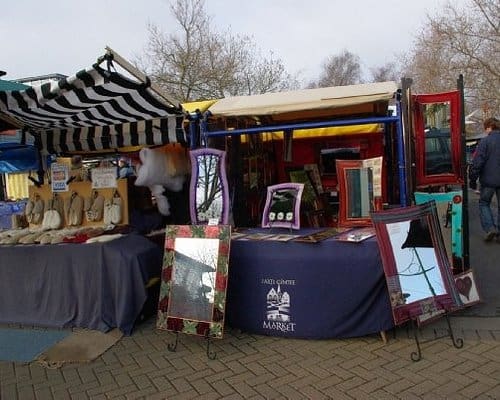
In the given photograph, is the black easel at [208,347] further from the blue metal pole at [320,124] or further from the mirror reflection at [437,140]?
the mirror reflection at [437,140]

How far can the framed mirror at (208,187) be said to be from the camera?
4410 millimetres

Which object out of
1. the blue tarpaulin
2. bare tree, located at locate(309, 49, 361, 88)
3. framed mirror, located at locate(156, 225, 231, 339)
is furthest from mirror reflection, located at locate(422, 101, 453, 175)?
bare tree, located at locate(309, 49, 361, 88)

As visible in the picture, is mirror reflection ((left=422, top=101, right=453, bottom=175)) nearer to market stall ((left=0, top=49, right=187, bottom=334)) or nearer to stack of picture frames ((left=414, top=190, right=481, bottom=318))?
stack of picture frames ((left=414, top=190, right=481, bottom=318))

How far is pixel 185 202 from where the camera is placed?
542cm

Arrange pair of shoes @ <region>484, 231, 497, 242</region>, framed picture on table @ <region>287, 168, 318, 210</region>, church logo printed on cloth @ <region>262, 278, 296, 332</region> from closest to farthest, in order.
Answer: church logo printed on cloth @ <region>262, 278, 296, 332</region>, framed picture on table @ <region>287, 168, 318, 210</region>, pair of shoes @ <region>484, 231, 497, 242</region>

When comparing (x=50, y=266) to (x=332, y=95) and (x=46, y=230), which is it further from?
(x=332, y=95)

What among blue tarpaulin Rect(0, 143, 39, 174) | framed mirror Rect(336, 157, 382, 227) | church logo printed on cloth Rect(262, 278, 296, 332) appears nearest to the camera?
church logo printed on cloth Rect(262, 278, 296, 332)

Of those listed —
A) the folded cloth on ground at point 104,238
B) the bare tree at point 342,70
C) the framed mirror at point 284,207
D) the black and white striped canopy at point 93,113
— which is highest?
the bare tree at point 342,70

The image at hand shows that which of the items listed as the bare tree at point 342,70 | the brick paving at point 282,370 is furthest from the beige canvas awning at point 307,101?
the bare tree at point 342,70

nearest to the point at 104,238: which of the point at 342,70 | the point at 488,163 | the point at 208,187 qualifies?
the point at 208,187

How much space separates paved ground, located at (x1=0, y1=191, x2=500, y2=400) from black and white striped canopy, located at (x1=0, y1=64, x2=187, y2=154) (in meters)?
2.11

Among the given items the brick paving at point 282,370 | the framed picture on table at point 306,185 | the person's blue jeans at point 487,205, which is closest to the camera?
the brick paving at point 282,370

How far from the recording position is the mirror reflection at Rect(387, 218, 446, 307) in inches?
136

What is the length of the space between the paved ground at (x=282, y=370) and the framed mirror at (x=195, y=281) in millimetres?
246
